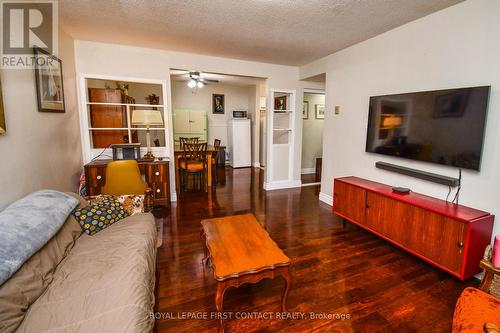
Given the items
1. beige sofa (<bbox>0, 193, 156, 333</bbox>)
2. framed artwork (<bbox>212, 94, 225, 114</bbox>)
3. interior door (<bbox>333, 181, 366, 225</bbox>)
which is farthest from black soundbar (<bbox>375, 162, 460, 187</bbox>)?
framed artwork (<bbox>212, 94, 225, 114</bbox>)

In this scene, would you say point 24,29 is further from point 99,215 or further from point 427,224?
point 427,224

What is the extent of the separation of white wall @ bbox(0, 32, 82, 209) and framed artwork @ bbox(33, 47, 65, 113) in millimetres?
77

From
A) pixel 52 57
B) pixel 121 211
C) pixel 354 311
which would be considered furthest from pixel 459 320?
pixel 52 57

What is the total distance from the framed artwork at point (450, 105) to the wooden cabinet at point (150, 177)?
11.0ft

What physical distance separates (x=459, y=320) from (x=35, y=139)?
10.8 feet

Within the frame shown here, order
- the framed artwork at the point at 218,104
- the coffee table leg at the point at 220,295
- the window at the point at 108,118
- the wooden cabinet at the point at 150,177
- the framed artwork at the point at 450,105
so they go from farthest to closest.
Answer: the framed artwork at the point at 218,104
the window at the point at 108,118
the wooden cabinet at the point at 150,177
the framed artwork at the point at 450,105
the coffee table leg at the point at 220,295

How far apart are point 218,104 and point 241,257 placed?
6327mm

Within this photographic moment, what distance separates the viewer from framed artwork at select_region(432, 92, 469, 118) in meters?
2.19

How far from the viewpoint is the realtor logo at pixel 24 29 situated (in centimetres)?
188

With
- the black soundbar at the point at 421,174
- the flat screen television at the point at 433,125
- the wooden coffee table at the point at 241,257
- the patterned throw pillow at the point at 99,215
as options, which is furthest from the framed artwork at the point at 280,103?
the patterned throw pillow at the point at 99,215

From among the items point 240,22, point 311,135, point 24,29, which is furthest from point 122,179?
point 311,135

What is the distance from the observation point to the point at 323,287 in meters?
2.06

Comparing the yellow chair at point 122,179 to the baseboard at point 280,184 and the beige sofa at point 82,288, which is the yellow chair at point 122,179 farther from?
the baseboard at point 280,184

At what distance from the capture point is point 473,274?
2021mm
